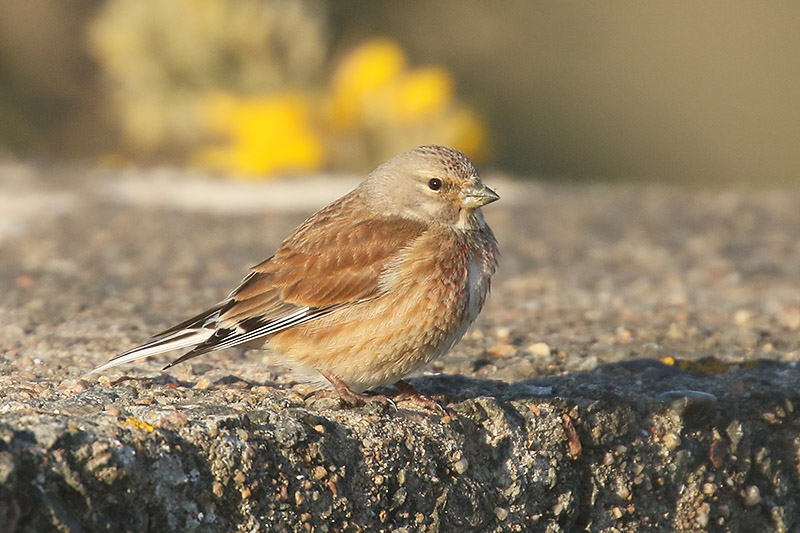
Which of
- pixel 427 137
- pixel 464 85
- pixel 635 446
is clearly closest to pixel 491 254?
pixel 635 446

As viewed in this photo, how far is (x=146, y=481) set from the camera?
2.72 metres

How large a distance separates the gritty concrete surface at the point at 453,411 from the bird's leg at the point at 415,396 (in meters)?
0.03

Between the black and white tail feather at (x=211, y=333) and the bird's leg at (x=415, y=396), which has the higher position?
the black and white tail feather at (x=211, y=333)

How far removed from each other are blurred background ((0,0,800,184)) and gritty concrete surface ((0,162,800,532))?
2196 mm

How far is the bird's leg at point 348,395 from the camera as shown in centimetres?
344

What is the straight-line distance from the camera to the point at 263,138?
311 inches

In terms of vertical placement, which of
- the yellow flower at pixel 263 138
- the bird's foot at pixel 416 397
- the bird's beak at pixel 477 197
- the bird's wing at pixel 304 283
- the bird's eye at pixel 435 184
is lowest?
the bird's foot at pixel 416 397

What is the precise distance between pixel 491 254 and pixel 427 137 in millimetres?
4226

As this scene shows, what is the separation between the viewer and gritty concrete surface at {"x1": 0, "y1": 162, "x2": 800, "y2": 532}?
9.11 ft

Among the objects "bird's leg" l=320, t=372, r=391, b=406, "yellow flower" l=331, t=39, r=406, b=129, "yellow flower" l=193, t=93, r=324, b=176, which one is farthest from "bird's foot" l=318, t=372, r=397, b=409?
"yellow flower" l=331, t=39, r=406, b=129

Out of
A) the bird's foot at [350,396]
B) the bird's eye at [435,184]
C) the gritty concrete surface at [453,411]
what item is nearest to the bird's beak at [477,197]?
the bird's eye at [435,184]

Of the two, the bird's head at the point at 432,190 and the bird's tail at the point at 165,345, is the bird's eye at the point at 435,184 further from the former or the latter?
the bird's tail at the point at 165,345

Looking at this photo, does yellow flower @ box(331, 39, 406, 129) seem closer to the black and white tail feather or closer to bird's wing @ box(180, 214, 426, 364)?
bird's wing @ box(180, 214, 426, 364)

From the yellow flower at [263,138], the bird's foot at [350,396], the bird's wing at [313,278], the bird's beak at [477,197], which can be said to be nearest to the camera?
the bird's foot at [350,396]
